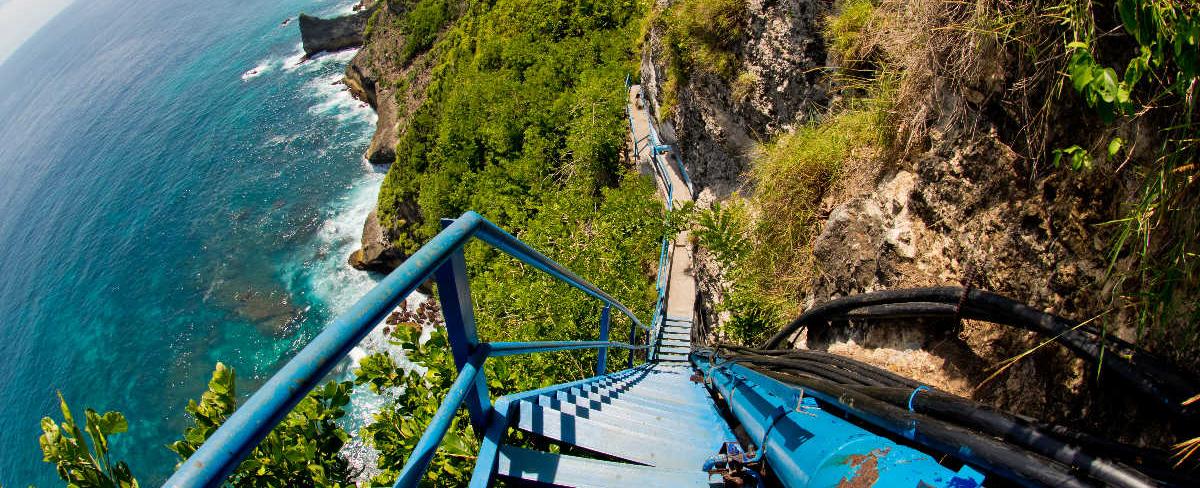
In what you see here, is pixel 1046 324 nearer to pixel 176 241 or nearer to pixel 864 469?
pixel 864 469

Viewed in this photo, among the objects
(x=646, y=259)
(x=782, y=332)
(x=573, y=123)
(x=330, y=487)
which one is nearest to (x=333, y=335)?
(x=330, y=487)

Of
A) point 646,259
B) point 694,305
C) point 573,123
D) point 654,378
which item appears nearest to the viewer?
point 654,378

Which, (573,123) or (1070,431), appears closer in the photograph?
(1070,431)

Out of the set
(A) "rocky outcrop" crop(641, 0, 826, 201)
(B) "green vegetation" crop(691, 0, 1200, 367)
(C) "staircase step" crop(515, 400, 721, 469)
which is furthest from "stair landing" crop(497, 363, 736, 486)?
(A) "rocky outcrop" crop(641, 0, 826, 201)

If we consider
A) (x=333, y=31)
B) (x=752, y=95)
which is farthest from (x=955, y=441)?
(x=333, y=31)

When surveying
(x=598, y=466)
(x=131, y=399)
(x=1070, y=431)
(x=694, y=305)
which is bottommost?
(x=131, y=399)

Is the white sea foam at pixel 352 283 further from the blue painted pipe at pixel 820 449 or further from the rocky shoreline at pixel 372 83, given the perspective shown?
the blue painted pipe at pixel 820 449

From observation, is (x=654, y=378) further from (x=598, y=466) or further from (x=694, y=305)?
(x=694, y=305)
